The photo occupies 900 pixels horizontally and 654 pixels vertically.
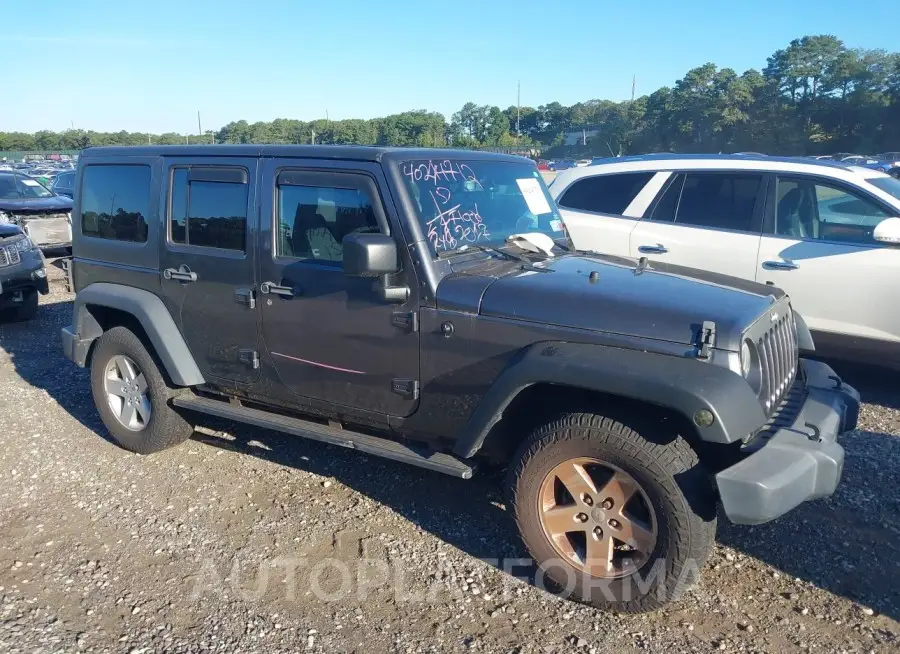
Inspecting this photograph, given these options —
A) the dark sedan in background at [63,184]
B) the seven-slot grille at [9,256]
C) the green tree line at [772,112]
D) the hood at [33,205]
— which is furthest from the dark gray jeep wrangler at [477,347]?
the green tree line at [772,112]

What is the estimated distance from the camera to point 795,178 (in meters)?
5.83

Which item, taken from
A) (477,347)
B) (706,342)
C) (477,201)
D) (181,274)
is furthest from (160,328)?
(706,342)

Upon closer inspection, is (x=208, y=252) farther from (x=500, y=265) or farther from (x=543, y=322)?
(x=543, y=322)

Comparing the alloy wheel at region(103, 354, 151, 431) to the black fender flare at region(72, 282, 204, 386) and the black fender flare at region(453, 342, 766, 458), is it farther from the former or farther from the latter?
the black fender flare at region(453, 342, 766, 458)

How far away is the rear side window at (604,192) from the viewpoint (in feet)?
21.3

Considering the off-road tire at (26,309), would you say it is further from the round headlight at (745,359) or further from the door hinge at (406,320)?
the round headlight at (745,359)

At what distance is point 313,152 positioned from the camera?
153 inches

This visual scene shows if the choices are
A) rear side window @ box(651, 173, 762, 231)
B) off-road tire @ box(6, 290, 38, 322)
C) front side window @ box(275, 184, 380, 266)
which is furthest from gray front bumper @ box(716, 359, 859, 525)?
off-road tire @ box(6, 290, 38, 322)

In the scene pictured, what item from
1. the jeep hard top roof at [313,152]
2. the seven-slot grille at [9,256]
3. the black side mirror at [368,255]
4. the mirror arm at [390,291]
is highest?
the jeep hard top roof at [313,152]

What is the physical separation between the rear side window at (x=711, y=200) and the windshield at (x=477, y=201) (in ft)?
6.90

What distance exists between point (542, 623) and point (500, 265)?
5.51 ft

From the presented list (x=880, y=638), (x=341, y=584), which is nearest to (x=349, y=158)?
(x=341, y=584)

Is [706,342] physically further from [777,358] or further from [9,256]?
[9,256]

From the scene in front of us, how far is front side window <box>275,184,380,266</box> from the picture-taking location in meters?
3.70
